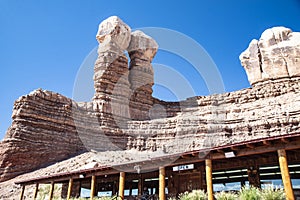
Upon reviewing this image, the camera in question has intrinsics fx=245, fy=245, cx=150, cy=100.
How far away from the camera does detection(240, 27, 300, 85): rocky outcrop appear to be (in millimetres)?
52094

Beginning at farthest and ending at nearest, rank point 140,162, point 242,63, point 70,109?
point 242,63 < point 70,109 < point 140,162

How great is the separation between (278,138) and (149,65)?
52.2 m

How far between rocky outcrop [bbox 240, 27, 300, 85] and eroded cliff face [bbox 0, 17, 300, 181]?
0.63 ft

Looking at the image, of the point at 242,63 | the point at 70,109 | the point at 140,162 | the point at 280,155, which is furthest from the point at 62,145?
the point at 242,63

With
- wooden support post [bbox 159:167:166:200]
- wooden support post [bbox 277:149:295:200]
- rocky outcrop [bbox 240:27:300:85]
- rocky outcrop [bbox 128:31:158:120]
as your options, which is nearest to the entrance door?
wooden support post [bbox 159:167:166:200]

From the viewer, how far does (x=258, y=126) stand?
3488cm

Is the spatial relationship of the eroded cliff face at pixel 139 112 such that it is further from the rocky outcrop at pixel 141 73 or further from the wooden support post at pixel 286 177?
the wooden support post at pixel 286 177

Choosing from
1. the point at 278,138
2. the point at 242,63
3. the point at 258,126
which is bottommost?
the point at 278,138

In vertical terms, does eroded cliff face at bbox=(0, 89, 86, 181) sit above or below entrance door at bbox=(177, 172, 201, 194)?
above

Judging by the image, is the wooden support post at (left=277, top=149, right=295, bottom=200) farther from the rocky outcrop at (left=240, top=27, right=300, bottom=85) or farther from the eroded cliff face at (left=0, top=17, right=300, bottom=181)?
the rocky outcrop at (left=240, top=27, right=300, bottom=85)

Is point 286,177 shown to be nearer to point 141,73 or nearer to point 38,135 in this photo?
point 38,135

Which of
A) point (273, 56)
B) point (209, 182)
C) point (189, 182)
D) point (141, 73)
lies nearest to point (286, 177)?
point (209, 182)

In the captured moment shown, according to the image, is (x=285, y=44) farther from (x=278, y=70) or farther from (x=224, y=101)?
(x=224, y=101)

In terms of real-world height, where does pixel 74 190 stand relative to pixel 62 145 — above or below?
below
